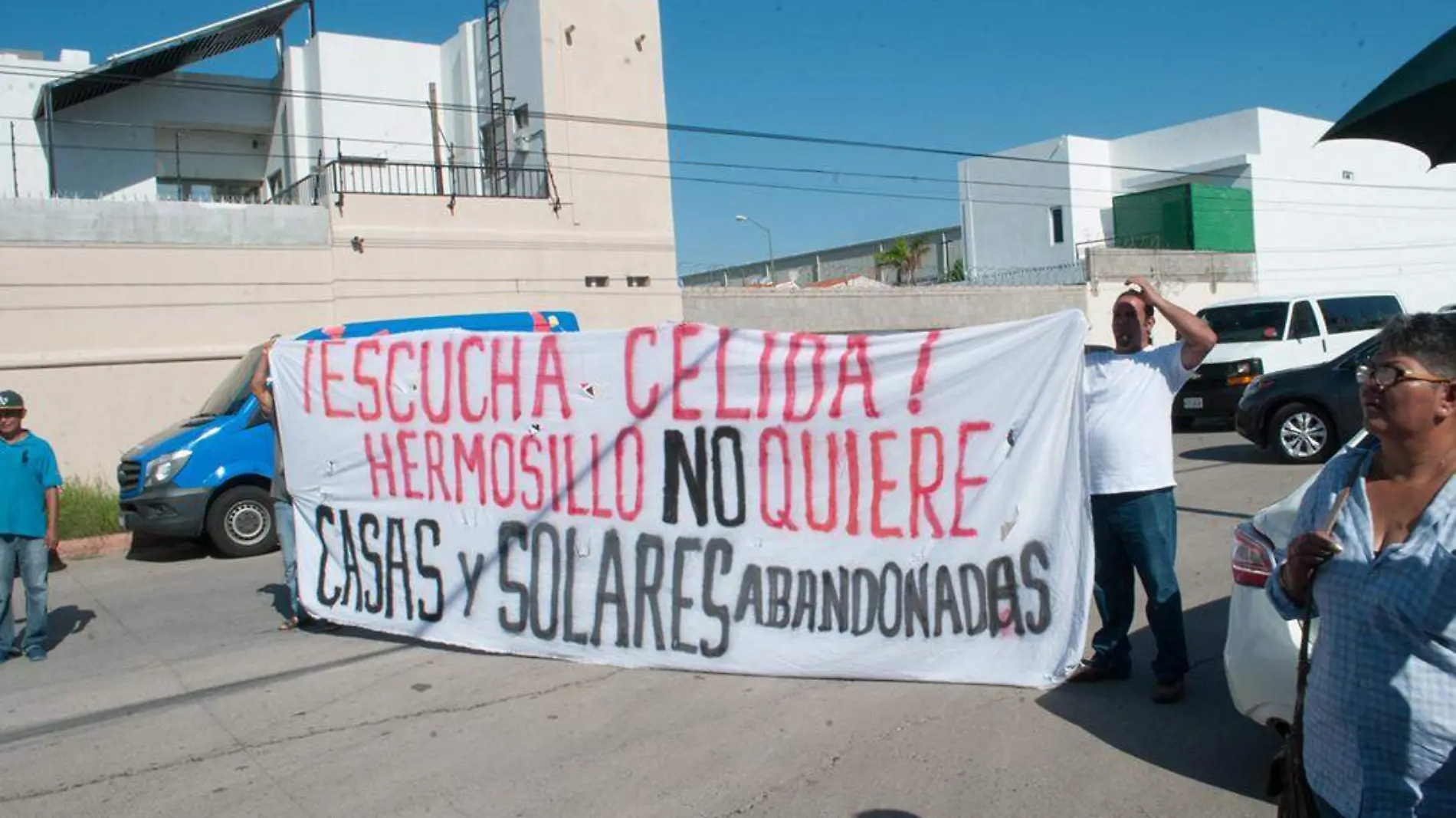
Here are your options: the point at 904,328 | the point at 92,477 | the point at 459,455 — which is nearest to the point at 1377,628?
the point at 459,455

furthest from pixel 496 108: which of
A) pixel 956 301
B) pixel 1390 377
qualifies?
pixel 1390 377

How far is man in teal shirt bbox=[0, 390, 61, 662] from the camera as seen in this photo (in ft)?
23.2

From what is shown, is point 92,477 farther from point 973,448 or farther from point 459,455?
point 973,448

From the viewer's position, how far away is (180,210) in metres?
15.8

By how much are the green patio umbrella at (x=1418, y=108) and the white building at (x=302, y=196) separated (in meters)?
14.9

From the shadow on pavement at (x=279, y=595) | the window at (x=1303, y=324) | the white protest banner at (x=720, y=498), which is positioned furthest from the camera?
the window at (x=1303, y=324)

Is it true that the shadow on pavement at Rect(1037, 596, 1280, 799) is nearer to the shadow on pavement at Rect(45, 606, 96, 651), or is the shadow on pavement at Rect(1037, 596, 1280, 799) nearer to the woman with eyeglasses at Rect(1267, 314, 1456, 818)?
the woman with eyeglasses at Rect(1267, 314, 1456, 818)

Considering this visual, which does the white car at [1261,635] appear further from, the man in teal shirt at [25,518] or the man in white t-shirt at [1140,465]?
the man in teal shirt at [25,518]

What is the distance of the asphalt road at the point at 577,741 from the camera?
461 centimetres

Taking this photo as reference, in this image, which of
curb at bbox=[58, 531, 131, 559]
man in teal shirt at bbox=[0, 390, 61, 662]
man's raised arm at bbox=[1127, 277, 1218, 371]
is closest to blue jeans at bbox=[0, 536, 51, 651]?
man in teal shirt at bbox=[0, 390, 61, 662]

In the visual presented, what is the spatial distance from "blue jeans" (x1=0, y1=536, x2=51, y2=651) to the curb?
199 inches

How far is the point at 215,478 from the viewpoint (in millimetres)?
11203

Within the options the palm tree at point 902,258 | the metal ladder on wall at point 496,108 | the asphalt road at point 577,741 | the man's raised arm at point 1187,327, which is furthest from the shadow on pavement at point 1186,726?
the palm tree at point 902,258

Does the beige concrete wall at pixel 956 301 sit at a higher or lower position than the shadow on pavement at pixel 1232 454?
higher
